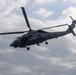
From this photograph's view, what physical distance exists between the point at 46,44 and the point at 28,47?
5.87 metres

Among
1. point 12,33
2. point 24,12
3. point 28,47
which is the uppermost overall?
point 24,12

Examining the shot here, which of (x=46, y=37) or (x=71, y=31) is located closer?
(x=46, y=37)

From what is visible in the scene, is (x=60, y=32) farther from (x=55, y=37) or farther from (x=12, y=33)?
(x=12, y=33)

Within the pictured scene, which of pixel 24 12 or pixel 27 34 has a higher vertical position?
pixel 24 12

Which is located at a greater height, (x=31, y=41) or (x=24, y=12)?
(x=24, y=12)

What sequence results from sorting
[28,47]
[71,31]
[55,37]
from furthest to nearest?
[71,31] < [55,37] < [28,47]

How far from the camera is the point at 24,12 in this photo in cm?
9306

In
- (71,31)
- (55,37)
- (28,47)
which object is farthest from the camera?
(71,31)

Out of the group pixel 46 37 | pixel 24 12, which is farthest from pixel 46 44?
pixel 24 12

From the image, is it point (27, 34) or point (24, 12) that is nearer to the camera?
point (27, 34)

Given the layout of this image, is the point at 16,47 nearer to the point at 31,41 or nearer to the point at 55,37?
the point at 31,41

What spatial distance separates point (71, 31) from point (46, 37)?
49.0ft

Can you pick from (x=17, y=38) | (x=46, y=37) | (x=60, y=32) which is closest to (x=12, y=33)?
(x=17, y=38)

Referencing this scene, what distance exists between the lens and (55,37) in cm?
8819
